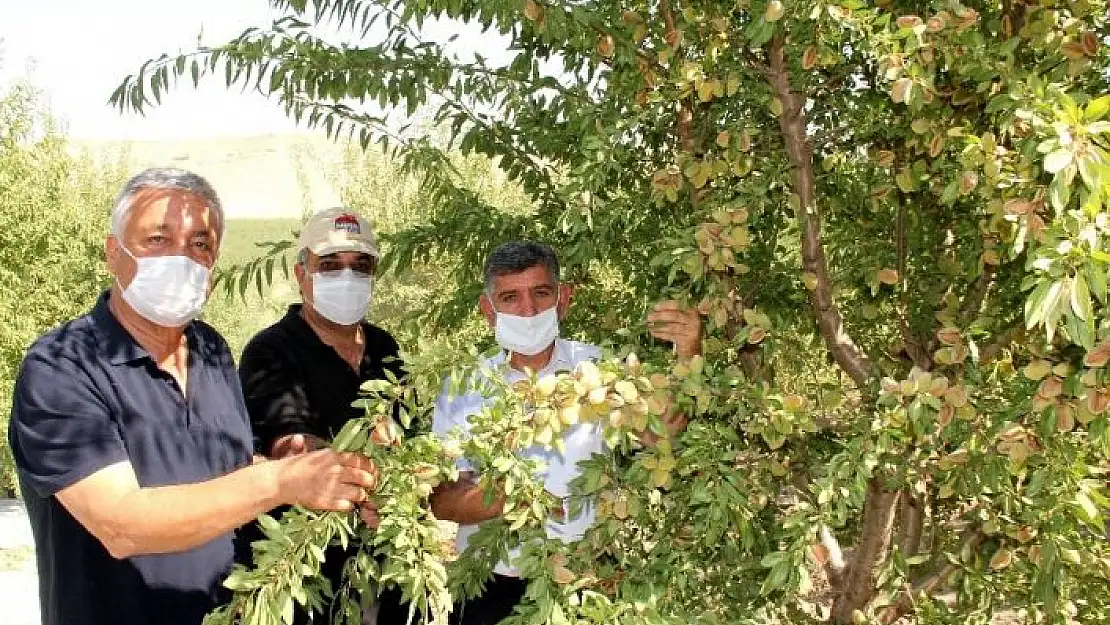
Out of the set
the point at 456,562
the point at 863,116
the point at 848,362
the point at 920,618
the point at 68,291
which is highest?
the point at 863,116

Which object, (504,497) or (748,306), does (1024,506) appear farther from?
(504,497)

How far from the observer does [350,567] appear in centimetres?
222

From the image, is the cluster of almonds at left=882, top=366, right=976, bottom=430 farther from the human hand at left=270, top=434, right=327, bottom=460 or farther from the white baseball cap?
the white baseball cap

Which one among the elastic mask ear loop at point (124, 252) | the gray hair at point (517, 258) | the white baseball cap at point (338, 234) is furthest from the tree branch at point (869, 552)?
the elastic mask ear loop at point (124, 252)

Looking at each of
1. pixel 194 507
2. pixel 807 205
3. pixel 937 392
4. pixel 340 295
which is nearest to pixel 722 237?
pixel 807 205

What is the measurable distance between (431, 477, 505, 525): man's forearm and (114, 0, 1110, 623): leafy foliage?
0.44 metres

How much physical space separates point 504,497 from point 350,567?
41 centimetres

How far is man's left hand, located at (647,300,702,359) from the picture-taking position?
103 inches

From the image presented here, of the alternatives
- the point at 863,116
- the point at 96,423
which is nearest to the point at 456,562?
the point at 96,423

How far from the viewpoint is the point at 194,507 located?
211 cm

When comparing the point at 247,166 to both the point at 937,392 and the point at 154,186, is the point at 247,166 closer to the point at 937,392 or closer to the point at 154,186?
the point at 154,186

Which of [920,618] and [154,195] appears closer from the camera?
[154,195]

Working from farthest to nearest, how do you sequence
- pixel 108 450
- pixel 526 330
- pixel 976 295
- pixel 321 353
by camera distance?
pixel 321 353 → pixel 526 330 → pixel 976 295 → pixel 108 450

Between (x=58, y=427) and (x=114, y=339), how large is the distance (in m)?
0.37
